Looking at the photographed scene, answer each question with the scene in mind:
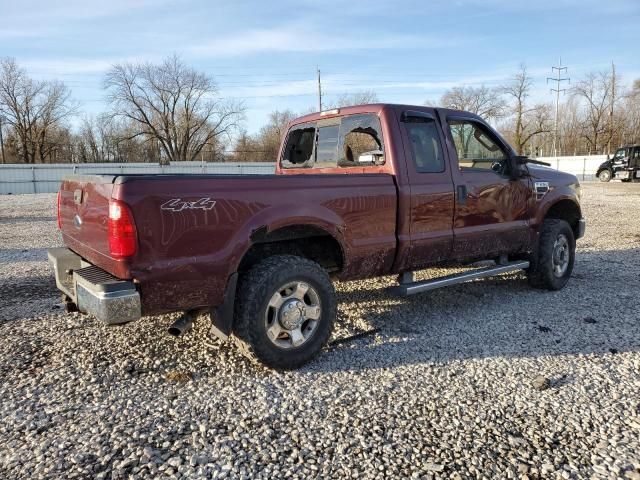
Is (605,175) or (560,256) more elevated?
(605,175)

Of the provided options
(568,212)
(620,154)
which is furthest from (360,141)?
(620,154)

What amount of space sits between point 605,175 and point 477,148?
32537mm

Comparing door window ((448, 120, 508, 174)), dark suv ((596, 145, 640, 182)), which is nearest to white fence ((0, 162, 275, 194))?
dark suv ((596, 145, 640, 182))

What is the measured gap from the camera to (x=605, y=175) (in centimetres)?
3275

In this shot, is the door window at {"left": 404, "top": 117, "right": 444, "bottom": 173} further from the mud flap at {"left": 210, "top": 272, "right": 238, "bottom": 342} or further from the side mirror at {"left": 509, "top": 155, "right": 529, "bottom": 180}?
the mud flap at {"left": 210, "top": 272, "right": 238, "bottom": 342}

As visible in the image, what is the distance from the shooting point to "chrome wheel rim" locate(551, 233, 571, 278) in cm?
576

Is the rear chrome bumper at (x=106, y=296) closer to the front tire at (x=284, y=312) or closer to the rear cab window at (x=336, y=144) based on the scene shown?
the front tire at (x=284, y=312)

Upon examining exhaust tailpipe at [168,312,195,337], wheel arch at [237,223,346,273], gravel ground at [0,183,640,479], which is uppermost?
wheel arch at [237,223,346,273]

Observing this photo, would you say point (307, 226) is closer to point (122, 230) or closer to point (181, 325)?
point (181, 325)

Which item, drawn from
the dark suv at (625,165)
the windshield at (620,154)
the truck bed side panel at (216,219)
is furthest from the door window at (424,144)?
the windshield at (620,154)

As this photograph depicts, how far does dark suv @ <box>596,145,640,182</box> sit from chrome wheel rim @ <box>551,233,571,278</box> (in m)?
29.4

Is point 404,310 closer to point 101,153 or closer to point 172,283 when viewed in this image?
point 172,283

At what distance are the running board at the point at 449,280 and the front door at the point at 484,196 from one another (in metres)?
0.16

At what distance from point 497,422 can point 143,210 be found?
2451mm
